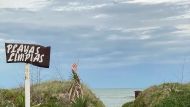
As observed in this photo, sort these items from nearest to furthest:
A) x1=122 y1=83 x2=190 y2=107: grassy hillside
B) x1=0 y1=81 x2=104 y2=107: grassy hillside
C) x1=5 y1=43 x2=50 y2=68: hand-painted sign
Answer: x1=5 y1=43 x2=50 y2=68: hand-painted sign, x1=122 y1=83 x2=190 y2=107: grassy hillside, x1=0 y1=81 x2=104 y2=107: grassy hillside

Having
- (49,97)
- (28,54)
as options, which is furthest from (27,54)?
(49,97)

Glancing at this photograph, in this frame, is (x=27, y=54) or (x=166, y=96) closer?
(x=27, y=54)

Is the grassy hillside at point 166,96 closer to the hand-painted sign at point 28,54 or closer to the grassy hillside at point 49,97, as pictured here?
the grassy hillside at point 49,97

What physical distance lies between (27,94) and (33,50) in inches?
52.9

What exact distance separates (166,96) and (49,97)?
4.64 meters

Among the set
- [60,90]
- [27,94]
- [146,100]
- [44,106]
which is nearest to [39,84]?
[60,90]

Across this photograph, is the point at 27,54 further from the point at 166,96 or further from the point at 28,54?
the point at 166,96

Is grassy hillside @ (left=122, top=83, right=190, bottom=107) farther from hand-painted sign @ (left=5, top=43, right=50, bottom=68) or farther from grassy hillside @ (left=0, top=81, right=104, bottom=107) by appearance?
hand-painted sign @ (left=5, top=43, right=50, bottom=68)

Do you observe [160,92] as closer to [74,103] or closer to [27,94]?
[74,103]

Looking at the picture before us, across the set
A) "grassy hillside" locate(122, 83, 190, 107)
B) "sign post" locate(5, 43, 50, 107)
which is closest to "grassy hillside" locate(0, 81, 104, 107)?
"grassy hillside" locate(122, 83, 190, 107)

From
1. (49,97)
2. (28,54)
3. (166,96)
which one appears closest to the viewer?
(28,54)

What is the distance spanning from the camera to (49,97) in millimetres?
23359

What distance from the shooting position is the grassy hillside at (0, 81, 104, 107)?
22117 millimetres

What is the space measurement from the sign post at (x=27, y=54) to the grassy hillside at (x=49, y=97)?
12.6 feet
